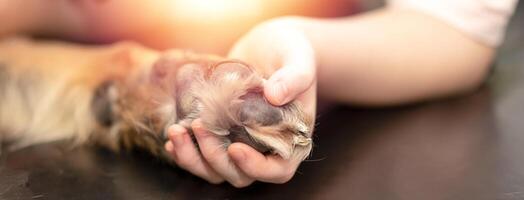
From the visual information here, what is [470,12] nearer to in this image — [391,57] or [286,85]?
[391,57]

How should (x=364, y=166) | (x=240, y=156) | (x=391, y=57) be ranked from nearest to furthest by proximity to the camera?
(x=240, y=156)
(x=364, y=166)
(x=391, y=57)

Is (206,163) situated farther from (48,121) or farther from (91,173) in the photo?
(48,121)

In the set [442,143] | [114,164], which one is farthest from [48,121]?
[442,143]

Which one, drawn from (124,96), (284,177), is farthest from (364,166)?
(124,96)

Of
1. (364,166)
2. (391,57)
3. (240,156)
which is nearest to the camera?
(240,156)

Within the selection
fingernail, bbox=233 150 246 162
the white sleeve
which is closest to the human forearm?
the white sleeve

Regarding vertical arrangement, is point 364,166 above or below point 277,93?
below

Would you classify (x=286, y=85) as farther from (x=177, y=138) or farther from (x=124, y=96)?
(x=124, y=96)

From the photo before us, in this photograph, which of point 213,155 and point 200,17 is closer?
point 213,155
